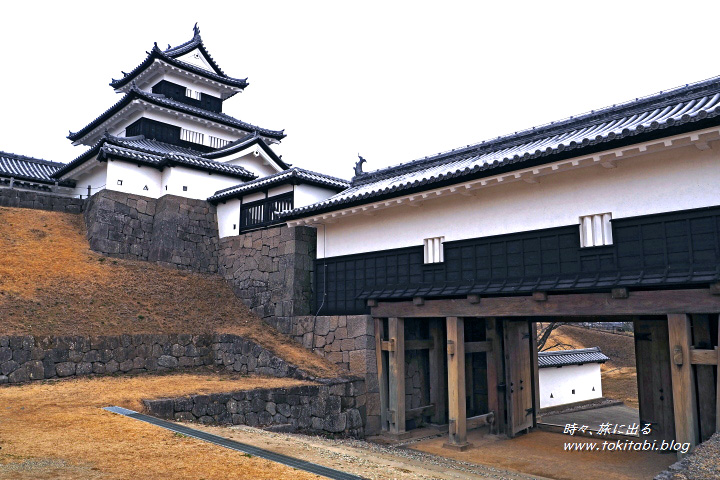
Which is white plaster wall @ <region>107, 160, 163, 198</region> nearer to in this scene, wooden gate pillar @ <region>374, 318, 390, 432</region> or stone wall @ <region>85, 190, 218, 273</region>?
stone wall @ <region>85, 190, 218, 273</region>

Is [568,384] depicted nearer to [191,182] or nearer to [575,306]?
[575,306]

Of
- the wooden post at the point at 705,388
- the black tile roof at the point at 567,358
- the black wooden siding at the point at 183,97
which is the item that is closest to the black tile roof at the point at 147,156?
the black wooden siding at the point at 183,97

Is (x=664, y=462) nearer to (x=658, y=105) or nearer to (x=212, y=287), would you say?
(x=658, y=105)

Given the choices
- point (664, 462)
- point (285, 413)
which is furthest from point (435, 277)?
point (664, 462)

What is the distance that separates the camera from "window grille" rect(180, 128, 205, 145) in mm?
25250

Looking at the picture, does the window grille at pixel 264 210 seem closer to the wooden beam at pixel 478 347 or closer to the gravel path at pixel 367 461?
the wooden beam at pixel 478 347

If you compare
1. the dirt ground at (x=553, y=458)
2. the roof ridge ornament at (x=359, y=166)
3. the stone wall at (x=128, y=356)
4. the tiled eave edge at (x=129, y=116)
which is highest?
the tiled eave edge at (x=129, y=116)

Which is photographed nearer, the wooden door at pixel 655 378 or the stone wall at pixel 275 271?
the wooden door at pixel 655 378

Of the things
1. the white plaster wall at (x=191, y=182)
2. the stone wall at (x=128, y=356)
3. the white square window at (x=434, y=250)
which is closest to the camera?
the stone wall at (x=128, y=356)

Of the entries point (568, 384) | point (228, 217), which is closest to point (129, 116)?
point (228, 217)

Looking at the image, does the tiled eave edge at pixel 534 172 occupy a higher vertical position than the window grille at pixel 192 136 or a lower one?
lower

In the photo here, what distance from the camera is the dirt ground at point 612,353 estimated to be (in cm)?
2453

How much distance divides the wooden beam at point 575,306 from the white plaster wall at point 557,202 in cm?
156

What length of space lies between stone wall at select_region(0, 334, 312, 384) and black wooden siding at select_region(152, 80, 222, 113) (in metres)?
16.6
